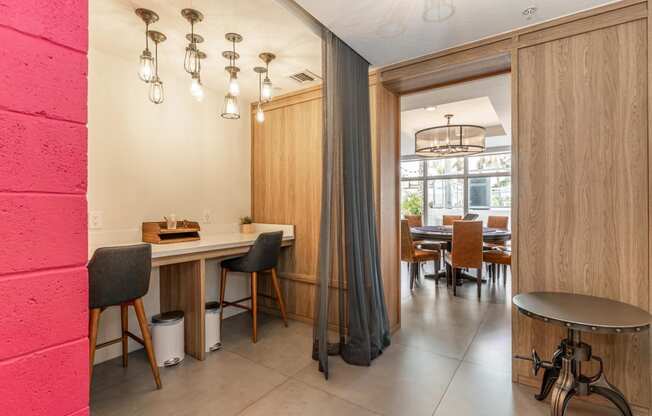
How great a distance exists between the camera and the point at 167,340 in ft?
7.72

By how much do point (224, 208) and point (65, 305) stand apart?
9.32 feet

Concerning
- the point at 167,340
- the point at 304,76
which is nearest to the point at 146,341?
the point at 167,340

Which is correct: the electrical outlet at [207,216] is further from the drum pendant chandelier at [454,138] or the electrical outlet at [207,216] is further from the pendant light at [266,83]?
the drum pendant chandelier at [454,138]

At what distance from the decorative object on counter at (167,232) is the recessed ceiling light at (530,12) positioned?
9.42 feet

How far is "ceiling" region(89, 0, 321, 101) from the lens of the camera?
6.27 feet

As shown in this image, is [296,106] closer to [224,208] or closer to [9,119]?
[224,208]

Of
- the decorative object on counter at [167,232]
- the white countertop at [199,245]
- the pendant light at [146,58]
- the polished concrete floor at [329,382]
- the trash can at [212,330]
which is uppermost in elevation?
the pendant light at [146,58]

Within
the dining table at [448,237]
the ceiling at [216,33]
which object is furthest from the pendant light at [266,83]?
the dining table at [448,237]

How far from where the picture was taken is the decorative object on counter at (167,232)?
254 cm

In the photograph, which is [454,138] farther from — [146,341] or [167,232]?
[146,341]

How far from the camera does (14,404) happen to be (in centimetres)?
55

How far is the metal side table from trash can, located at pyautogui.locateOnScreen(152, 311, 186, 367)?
2.32 m

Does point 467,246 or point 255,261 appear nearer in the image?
point 255,261

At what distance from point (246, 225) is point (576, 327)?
2818 millimetres
